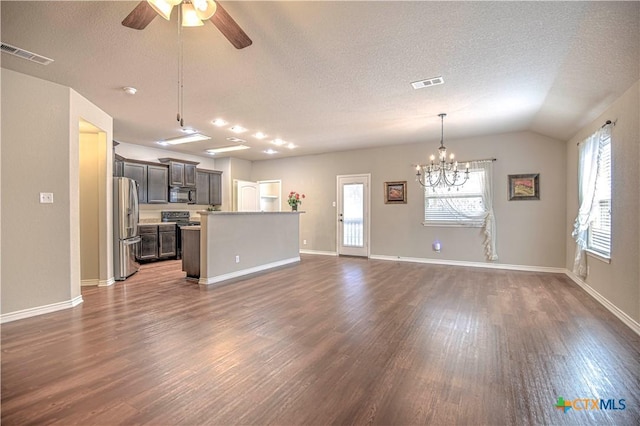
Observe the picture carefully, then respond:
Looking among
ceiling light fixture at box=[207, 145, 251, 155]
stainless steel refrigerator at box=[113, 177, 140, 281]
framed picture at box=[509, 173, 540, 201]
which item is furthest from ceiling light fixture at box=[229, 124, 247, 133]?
framed picture at box=[509, 173, 540, 201]

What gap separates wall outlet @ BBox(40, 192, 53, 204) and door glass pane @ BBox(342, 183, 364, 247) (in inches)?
224

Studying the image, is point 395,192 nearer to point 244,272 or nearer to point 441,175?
point 441,175

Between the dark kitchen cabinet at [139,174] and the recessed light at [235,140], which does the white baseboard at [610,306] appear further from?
the dark kitchen cabinet at [139,174]

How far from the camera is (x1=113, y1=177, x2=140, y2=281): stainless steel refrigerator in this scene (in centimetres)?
476

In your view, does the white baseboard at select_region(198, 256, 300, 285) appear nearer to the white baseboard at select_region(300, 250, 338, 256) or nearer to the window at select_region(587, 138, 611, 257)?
the white baseboard at select_region(300, 250, 338, 256)

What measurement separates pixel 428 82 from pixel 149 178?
624cm

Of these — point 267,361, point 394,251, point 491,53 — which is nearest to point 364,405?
point 267,361

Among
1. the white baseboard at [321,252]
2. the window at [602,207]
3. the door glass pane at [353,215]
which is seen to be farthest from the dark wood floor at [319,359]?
the white baseboard at [321,252]

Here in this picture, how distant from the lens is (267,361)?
2299 millimetres

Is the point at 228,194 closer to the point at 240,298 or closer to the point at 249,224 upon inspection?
the point at 249,224

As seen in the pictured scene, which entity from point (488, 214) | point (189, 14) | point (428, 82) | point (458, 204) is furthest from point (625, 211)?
point (189, 14)

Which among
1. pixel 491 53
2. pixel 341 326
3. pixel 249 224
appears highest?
pixel 491 53

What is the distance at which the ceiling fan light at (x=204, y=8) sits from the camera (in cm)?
179

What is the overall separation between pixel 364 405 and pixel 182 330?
1.95m
